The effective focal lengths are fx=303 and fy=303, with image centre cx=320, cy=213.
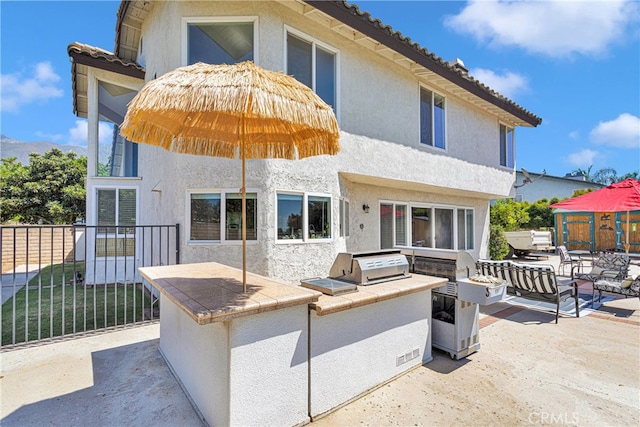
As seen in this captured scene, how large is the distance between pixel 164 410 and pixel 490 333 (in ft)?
19.8

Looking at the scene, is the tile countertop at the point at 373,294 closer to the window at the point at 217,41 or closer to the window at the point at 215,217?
the window at the point at 215,217

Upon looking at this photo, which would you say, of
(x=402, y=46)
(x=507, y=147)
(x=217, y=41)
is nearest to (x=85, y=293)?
(x=217, y=41)

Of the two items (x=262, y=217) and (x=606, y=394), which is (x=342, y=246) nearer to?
(x=262, y=217)

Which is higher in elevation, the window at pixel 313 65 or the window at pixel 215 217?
the window at pixel 313 65

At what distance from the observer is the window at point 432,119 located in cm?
1116

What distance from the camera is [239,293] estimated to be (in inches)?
137

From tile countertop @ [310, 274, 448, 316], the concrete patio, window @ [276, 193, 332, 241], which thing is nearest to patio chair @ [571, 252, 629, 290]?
the concrete patio

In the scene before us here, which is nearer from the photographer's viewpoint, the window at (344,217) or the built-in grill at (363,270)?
the built-in grill at (363,270)

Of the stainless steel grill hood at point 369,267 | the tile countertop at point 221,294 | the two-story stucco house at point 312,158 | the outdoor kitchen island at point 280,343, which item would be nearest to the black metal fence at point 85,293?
the two-story stucco house at point 312,158

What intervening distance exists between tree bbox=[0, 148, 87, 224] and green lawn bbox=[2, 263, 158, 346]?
13885 mm

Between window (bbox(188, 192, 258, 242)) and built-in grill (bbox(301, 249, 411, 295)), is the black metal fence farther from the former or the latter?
built-in grill (bbox(301, 249, 411, 295))

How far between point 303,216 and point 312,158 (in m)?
1.55

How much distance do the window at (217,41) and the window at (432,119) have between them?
262 inches

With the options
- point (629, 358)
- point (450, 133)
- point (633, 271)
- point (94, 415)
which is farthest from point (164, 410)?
point (633, 271)
